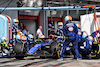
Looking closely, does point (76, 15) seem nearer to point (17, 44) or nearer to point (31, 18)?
point (31, 18)

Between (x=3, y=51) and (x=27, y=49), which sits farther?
(x=3, y=51)

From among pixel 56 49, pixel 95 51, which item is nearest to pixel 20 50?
pixel 56 49

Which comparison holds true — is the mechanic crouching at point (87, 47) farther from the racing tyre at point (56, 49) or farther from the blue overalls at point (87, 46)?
the racing tyre at point (56, 49)

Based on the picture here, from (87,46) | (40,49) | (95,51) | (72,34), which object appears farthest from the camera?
(40,49)

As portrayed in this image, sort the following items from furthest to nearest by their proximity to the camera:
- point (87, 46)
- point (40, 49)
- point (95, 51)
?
1. point (40, 49)
2. point (95, 51)
3. point (87, 46)

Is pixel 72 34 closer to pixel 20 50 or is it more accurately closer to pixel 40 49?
pixel 40 49

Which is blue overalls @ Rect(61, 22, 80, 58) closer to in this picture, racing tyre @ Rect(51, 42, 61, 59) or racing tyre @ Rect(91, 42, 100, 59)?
racing tyre @ Rect(51, 42, 61, 59)

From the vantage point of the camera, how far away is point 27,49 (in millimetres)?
8977

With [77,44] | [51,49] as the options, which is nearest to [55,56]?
[51,49]

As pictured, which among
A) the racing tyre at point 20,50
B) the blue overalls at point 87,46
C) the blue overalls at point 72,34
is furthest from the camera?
the racing tyre at point 20,50

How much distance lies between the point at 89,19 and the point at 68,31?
8.16m

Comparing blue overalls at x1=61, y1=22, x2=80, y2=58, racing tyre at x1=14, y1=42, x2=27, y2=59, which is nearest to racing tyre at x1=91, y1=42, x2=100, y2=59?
blue overalls at x1=61, y1=22, x2=80, y2=58

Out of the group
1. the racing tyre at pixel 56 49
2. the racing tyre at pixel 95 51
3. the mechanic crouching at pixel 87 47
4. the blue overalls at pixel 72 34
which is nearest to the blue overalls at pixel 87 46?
the mechanic crouching at pixel 87 47

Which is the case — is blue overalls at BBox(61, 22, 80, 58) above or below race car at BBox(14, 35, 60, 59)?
above
